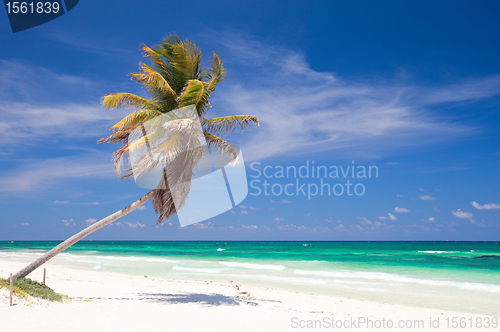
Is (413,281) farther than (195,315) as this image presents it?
Yes

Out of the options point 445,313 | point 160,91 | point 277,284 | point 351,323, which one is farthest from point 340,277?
point 160,91

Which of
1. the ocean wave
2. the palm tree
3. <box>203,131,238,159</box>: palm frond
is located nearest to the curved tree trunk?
the palm tree

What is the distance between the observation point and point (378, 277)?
18.1m

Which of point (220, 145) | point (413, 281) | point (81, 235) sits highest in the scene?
point (220, 145)

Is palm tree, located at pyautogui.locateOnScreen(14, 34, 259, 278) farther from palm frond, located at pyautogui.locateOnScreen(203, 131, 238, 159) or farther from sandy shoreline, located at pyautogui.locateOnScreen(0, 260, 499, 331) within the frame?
sandy shoreline, located at pyautogui.locateOnScreen(0, 260, 499, 331)

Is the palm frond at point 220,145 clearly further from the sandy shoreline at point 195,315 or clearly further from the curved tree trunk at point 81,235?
the sandy shoreline at point 195,315

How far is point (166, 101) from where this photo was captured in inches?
357

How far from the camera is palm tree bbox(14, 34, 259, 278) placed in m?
8.30

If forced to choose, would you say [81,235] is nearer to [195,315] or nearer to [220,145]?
[195,315]

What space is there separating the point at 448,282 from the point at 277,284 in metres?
8.34

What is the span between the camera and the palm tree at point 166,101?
830 cm

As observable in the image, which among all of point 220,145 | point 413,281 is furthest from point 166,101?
point 413,281

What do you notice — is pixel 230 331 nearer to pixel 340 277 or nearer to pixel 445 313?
pixel 445 313

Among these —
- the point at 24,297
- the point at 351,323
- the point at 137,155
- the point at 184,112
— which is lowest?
the point at 351,323
